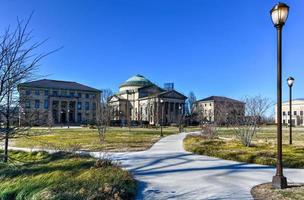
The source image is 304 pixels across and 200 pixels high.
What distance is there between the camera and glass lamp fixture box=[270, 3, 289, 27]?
763 cm

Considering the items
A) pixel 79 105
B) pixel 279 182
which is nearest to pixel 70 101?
pixel 79 105

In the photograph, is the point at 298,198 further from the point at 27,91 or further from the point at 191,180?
the point at 27,91

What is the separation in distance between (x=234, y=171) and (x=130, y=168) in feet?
11.1

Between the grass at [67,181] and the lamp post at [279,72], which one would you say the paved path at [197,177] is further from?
the lamp post at [279,72]

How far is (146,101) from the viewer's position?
10394cm

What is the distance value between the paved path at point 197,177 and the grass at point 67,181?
59cm

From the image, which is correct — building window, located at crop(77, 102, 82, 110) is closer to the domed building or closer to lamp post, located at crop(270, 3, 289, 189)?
the domed building

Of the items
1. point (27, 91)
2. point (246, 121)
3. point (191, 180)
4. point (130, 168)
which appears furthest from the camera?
point (246, 121)

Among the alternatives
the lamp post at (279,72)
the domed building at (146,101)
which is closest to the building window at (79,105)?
the domed building at (146,101)

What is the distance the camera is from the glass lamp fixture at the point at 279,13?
7.63 m

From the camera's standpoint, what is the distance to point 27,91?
6.95 metres

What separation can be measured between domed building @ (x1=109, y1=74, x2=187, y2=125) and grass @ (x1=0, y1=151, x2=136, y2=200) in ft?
244

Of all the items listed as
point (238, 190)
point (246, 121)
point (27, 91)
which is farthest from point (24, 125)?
point (246, 121)

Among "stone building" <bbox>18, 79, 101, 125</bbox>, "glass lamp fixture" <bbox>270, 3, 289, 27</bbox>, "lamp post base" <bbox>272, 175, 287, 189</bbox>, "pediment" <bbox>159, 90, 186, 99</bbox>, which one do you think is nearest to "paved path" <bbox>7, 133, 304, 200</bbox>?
"lamp post base" <bbox>272, 175, 287, 189</bbox>
